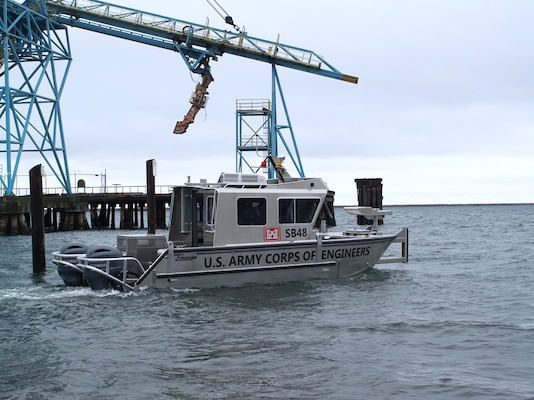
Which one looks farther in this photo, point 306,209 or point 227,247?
point 306,209

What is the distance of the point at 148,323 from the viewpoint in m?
12.9

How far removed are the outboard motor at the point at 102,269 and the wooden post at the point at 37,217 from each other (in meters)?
4.98

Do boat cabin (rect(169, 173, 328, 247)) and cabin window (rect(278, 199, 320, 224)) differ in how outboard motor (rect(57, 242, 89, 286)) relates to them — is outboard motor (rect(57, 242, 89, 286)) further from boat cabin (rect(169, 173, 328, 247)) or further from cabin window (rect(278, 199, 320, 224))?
cabin window (rect(278, 199, 320, 224))

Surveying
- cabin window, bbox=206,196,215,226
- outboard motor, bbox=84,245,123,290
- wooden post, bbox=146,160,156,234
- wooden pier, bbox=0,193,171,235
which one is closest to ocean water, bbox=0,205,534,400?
outboard motor, bbox=84,245,123,290

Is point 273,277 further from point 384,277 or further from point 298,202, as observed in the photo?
point 384,277

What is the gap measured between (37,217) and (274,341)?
10.8 meters

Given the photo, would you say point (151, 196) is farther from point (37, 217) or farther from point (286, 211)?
point (286, 211)

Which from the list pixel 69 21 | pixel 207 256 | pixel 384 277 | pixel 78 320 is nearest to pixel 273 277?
pixel 207 256

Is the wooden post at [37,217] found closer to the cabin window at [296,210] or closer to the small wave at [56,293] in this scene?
the small wave at [56,293]

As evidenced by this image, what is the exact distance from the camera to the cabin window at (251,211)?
16734 millimetres

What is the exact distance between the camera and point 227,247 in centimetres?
1611

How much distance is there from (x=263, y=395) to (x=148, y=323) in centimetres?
477

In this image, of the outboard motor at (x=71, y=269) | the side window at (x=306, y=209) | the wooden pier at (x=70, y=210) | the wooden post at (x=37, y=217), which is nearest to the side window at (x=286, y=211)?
the side window at (x=306, y=209)

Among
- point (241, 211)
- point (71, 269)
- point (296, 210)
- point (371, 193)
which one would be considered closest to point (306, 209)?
point (296, 210)
